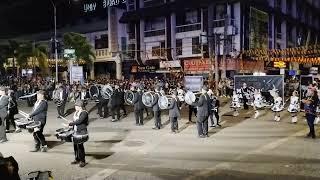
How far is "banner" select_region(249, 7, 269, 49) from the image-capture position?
40.8 m

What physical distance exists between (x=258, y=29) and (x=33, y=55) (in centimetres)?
2625

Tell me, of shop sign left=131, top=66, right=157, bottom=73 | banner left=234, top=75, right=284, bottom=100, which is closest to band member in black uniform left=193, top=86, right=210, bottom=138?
banner left=234, top=75, right=284, bottom=100

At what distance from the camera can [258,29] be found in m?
42.2

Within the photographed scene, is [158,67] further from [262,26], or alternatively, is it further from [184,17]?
[262,26]

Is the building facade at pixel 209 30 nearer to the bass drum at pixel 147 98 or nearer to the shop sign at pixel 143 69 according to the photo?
the shop sign at pixel 143 69

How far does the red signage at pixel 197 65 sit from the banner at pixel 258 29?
498 centimetres

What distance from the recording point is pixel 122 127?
20047 millimetres

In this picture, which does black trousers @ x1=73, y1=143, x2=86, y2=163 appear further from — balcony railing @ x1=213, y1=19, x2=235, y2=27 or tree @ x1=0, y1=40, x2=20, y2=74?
tree @ x1=0, y1=40, x2=20, y2=74

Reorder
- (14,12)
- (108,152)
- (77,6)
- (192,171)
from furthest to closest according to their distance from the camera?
(14,12), (77,6), (108,152), (192,171)

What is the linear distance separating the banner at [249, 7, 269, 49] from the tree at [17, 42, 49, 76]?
24842mm

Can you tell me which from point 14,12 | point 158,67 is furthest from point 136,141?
point 14,12

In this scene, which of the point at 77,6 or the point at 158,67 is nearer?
the point at 158,67

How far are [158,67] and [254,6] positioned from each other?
10950mm

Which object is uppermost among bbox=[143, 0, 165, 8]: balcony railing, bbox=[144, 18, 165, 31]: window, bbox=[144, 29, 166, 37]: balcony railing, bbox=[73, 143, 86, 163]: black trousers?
bbox=[143, 0, 165, 8]: balcony railing
